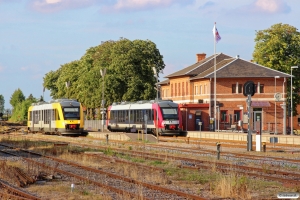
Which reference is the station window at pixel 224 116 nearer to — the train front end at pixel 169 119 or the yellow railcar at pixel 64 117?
the train front end at pixel 169 119

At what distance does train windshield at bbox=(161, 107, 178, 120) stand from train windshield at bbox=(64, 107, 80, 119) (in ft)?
23.9

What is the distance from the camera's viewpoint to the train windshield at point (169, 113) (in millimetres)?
57219

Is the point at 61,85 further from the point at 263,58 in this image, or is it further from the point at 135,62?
the point at 263,58

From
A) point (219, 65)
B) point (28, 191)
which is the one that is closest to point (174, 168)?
point (28, 191)

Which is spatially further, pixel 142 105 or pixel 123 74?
pixel 123 74

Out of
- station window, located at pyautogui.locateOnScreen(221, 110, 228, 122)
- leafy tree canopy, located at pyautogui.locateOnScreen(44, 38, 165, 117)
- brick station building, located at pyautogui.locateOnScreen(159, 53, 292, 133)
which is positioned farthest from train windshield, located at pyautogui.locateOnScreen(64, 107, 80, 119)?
station window, located at pyautogui.locateOnScreen(221, 110, 228, 122)

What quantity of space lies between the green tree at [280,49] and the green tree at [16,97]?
10486 centimetres

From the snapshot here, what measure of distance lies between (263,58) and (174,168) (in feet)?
214

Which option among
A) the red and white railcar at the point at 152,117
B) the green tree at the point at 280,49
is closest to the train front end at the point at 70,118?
the red and white railcar at the point at 152,117

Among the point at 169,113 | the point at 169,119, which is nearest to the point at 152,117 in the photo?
the point at 169,113

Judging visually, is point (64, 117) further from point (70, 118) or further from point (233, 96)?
point (233, 96)

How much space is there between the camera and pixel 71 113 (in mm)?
56188

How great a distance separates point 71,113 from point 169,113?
8.42 metres

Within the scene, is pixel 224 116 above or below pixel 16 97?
below
